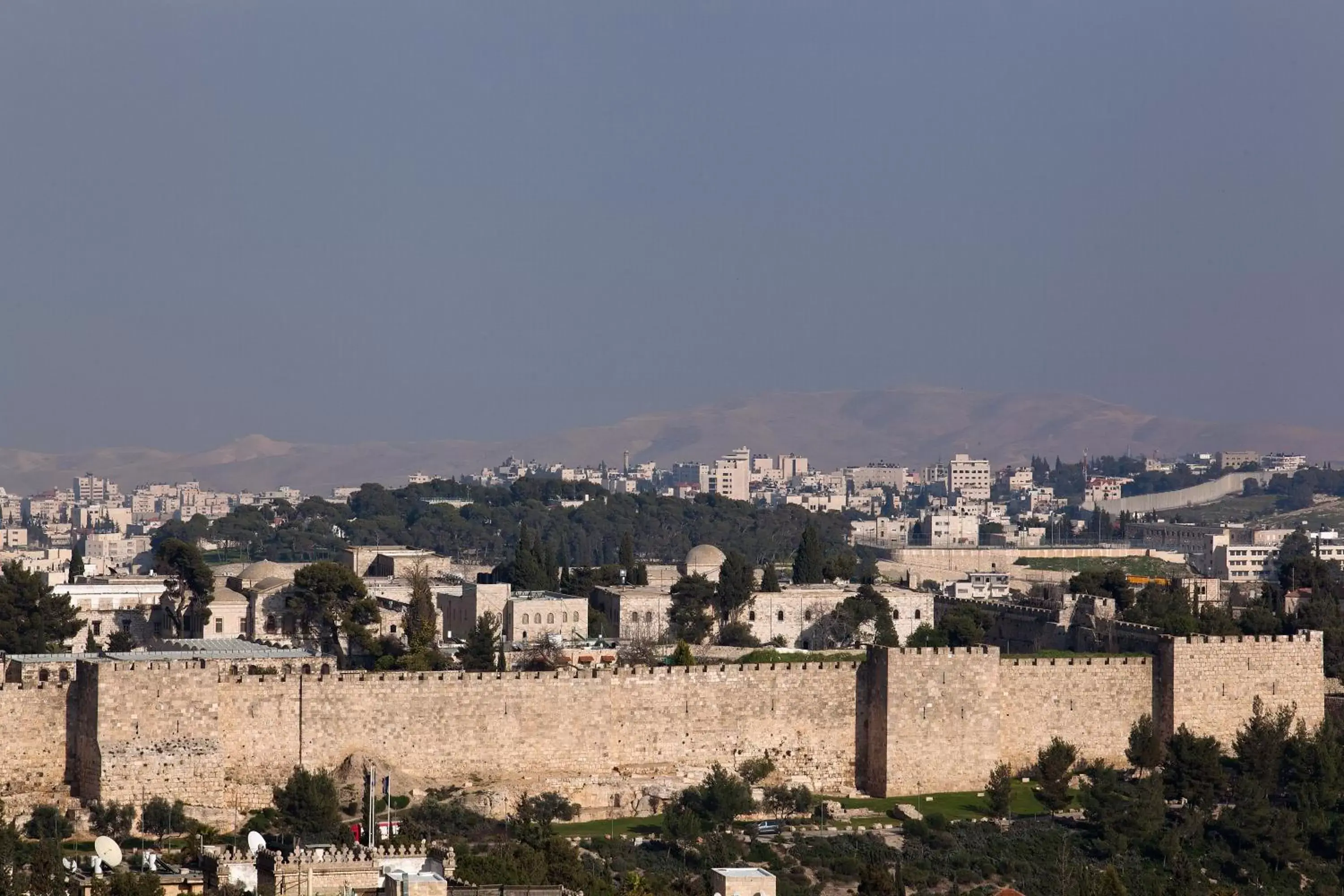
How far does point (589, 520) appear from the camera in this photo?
95188 mm

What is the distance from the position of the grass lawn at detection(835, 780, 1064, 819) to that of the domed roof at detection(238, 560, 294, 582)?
20.7 meters

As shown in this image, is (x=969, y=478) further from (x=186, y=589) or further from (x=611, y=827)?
(x=611, y=827)

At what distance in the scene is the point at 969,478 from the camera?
7052 inches

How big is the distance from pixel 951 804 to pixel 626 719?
457cm

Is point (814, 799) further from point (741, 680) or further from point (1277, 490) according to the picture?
point (1277, 490)

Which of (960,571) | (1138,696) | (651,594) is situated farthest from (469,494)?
(1138,696)

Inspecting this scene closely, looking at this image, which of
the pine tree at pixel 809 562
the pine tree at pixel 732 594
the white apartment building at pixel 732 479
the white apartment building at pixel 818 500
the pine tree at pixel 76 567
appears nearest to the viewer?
the pine tree at pixel 732 594

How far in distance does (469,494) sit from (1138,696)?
6913 cm

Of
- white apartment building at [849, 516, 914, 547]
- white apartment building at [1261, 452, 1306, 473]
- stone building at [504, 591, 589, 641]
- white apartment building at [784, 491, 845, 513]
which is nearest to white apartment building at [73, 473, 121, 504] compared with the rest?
white apartment building at [784, 491, 845, 513]

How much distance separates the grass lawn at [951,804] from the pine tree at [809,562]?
20.5 m

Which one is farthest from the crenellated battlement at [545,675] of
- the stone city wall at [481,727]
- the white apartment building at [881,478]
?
the white apartment building at [881,478]

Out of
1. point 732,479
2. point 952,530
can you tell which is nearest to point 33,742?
point 952,530

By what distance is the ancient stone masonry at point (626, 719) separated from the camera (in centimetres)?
3173

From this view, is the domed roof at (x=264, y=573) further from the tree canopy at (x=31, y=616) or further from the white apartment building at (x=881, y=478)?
the white apartment building at (x=881, y=478)
